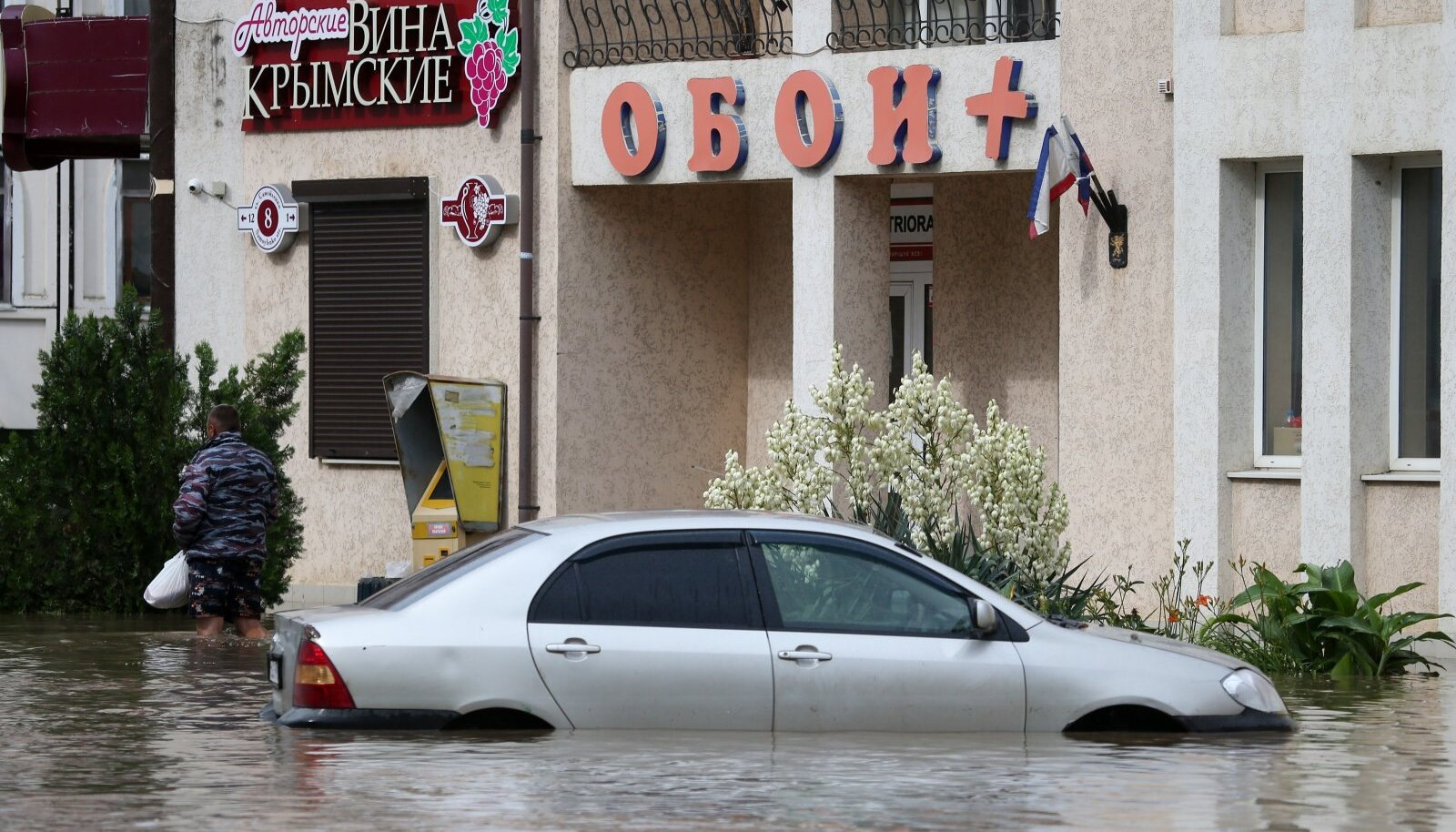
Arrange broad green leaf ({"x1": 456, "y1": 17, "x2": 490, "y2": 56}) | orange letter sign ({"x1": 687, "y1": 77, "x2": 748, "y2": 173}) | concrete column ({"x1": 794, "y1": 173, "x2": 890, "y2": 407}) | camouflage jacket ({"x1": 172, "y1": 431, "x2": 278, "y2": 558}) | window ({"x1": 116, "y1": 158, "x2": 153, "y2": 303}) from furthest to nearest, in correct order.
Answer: window ({"x1": 116, "y1": 158, "x2": 153, "y2": 303}) → broad green leaf ({"x1": 456, "y1": 17, "x2": 490, "y2": 56}) → orange letter sign ({"x1": 687, "y1": 77, "x2": 748, "y2": 173}) → concrete column ({"x1": 794, "y1": 173, "x2": 890, "y2": 407}) → camouflage jacket ({"x1": 172, "y1": 431, "x2": 278, "y2": 558})

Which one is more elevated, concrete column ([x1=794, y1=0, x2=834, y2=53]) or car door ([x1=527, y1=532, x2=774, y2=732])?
concrete column ([x1=794, y1=0, x2=834, y2=53])

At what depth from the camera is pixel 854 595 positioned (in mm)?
9977

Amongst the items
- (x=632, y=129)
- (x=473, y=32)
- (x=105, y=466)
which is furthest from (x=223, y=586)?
(x=473, y=32)

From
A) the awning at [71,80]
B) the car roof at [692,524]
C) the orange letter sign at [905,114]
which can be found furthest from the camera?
the awning at [71,80]

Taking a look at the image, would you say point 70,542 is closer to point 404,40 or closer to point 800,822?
point 404,40

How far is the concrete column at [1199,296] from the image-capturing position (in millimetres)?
17359

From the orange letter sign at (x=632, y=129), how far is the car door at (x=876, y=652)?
35.3 ft

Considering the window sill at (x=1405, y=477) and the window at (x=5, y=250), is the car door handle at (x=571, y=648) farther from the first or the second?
the window at (x=5, y=250)

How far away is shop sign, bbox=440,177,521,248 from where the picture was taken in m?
21.1

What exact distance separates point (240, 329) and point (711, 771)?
14374 millimetres

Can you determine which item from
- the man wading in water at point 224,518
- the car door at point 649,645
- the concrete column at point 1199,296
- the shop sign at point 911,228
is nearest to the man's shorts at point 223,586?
the man wading in water at point 224,518

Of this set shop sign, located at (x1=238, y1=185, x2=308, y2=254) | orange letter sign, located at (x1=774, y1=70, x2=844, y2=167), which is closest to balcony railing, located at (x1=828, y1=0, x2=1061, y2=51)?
orange letter sign, located at (x1=774, y1=70, x2=844, y2=167)

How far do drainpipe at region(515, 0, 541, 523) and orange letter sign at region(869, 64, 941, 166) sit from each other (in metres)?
3.19

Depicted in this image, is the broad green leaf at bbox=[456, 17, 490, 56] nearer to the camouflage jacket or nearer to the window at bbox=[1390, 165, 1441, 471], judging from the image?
the camouflage jacket
